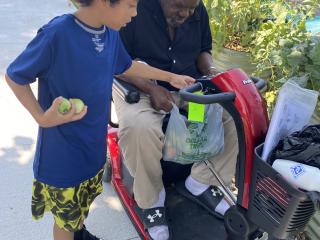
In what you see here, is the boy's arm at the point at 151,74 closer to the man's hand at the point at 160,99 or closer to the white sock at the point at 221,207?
the man's hand at the point at 160,99

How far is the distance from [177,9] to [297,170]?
1.08 meters

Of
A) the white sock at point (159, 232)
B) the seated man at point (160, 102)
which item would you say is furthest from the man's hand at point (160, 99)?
the white sock at point (159, 232)

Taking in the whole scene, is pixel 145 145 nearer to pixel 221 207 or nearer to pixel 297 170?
pixel 221 207

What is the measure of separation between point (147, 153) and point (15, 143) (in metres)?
1.33

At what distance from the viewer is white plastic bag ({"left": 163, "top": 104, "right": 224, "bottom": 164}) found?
1890 mm

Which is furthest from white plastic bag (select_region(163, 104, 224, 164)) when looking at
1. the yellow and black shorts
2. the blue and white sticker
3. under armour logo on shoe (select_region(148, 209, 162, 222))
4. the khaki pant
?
the blue and white sticker

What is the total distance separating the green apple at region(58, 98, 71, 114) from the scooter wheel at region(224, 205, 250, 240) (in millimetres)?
704

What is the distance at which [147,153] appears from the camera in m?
1.88

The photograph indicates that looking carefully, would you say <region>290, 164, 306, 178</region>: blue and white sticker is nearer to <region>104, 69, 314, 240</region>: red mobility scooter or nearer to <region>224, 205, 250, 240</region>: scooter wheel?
<region>104, 69, 314, 240</region>: red mobility scooter

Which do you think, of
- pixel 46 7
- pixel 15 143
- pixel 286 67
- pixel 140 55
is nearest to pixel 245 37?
pixel 286 67

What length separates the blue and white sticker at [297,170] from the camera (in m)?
1.16

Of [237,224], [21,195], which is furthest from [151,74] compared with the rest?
[21,195]

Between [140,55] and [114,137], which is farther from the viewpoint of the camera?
[114,137]

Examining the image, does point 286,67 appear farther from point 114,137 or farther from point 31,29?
point 31,29
